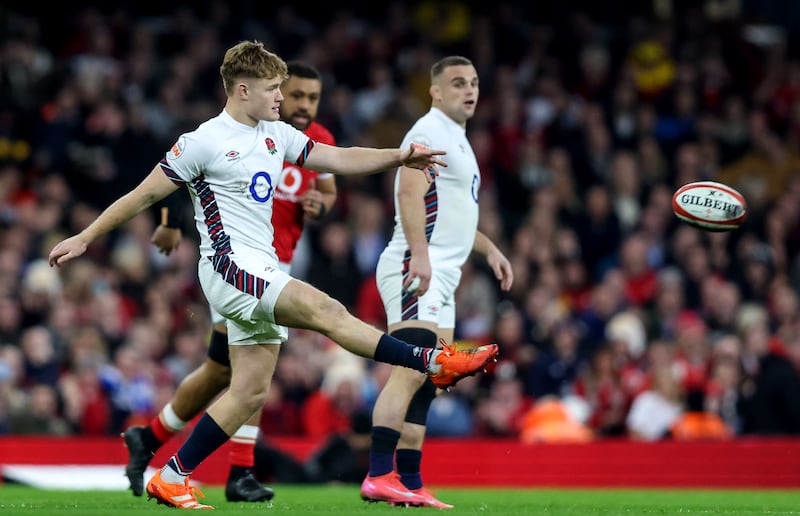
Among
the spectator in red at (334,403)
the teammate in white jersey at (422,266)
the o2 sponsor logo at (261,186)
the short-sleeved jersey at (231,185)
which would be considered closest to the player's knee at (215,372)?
the teammate in white jersey at (422,266)

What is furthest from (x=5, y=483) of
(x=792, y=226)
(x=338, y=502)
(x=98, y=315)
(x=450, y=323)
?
(x=792, y=226)

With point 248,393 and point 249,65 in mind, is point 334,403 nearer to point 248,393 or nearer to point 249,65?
point 248,393

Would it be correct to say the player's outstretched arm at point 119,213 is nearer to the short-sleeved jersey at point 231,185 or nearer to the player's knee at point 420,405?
the short-sleeved jersey at point 231,185

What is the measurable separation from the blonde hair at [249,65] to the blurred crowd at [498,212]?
6.10 metres

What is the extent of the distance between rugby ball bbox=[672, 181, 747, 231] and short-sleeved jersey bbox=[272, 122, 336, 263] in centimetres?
230

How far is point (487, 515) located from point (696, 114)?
12134mm

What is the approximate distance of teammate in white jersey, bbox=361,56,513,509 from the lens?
8023 mm

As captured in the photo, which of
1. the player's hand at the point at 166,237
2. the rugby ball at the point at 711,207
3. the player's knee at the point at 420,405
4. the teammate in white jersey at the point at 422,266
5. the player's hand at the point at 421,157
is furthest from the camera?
the player's hand at the point at 166,237

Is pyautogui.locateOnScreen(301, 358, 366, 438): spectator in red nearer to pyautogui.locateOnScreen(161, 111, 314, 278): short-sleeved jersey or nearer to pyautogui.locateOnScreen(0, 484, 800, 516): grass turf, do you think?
pyautogui.locateOnScreen(0, 484, 800, 516): grass turf

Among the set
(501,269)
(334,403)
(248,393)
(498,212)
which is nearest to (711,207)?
(501,269)

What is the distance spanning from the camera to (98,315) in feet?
47.3

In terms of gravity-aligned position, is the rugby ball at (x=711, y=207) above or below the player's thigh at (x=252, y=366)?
above

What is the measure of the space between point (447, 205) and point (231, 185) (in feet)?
5.22

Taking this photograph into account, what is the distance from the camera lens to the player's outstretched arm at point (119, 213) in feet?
23.4
